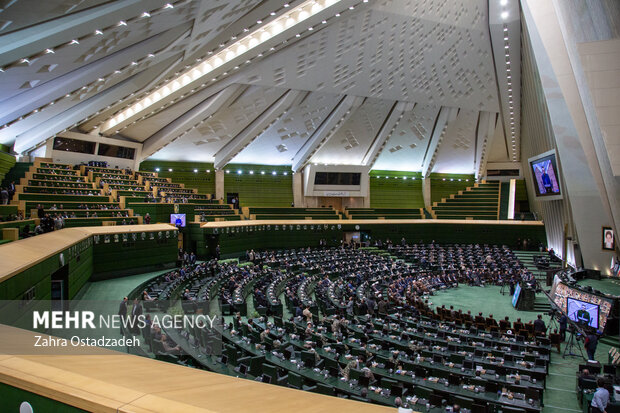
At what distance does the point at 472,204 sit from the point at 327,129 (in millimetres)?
19107

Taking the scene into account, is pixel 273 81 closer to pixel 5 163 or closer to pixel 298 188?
pixel 298 188

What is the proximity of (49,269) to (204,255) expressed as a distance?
16867mm

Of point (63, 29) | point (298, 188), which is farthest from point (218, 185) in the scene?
point (63, 29)

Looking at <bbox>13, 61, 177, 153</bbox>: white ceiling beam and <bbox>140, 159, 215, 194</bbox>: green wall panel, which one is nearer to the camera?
<bbox>13, 61, 177, 153</bbox>: white ceiling beam

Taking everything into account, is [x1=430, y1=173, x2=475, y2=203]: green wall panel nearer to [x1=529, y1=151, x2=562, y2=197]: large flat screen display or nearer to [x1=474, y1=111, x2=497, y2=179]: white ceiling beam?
[x1=474, y1=111, x2=497, y2=179]: white ceiling beam

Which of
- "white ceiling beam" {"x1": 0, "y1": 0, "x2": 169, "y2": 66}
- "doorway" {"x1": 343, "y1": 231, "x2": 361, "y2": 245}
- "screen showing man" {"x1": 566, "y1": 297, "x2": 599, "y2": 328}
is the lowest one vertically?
"screen showing man" {"x1": 566, "y1": 297, "x2": 599, "y2": 328}

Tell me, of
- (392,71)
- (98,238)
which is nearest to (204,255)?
(98,238)

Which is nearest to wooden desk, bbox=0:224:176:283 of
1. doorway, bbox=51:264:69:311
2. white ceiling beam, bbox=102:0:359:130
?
doorway, bbox=51:264:69:311

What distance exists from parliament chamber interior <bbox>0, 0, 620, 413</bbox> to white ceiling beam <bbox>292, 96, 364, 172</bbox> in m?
0.21

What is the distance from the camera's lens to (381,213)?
137 ft

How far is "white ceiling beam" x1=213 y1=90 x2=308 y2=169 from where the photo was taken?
33031 millimetres

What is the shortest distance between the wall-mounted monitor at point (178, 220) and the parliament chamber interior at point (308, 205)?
309 mm

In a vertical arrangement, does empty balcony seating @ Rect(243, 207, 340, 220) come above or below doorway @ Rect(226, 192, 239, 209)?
below

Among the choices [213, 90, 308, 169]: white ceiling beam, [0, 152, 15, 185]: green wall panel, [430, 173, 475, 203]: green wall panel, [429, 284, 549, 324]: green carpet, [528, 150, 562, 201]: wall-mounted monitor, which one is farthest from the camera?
[430, 173, 475, 203]: green wall panel
